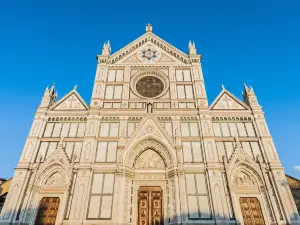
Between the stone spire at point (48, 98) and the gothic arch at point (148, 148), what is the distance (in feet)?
30.3

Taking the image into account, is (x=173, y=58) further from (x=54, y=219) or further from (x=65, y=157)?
(x=54, y=219)

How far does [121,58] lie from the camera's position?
24203mm

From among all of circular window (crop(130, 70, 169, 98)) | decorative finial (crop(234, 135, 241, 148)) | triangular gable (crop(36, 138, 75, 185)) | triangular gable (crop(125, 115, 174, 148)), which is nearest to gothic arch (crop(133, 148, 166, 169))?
triangular gable (crop(125, 115, 174, 148))

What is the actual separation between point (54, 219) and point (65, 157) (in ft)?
14.7

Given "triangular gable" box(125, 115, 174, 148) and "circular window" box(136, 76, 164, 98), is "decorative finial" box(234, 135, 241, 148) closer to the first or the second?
"triangular gable" box(125, 115, 174, 148)

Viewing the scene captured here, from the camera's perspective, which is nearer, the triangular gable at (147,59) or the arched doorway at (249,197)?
the arched doorway at (249,197)

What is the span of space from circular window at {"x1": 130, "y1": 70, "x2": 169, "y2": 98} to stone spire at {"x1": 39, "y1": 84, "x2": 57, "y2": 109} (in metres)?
7.97

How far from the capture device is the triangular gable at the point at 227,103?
20422 mm

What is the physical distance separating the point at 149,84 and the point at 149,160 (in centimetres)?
811

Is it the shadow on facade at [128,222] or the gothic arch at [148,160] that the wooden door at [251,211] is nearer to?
the shadow on facade at [128,222]

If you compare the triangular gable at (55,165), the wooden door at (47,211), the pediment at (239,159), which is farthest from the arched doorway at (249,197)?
the wooden door at (47,211)

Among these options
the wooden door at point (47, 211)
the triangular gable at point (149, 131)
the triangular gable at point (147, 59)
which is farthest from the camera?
the triangular gable at point (147, 59)

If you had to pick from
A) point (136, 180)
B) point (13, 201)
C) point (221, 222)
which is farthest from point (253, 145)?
point (13, 201)

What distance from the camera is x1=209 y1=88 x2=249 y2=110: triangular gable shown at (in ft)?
67.0
